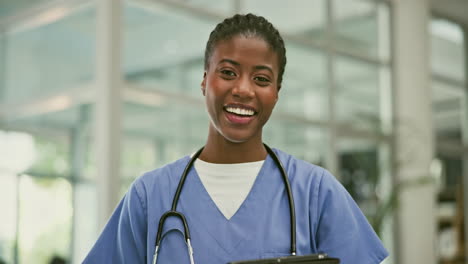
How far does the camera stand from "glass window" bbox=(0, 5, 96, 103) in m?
4.13

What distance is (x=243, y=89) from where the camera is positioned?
1045mm

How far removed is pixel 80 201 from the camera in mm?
4062

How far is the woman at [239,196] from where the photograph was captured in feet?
3.49

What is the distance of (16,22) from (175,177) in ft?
11.8

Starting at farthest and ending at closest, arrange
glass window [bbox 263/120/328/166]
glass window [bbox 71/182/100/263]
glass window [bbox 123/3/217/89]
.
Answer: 1. glass window [bbox 263/120/328/166]
2. glass window [bbox 123/3/217/89]
3. glass window [bbox 71/182/100/263]

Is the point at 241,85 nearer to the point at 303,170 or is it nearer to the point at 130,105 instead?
the point at 303,170

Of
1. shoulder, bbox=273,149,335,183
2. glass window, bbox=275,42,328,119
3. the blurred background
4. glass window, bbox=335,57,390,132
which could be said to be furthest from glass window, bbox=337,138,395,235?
shoulder, bbox=273,149,335,183

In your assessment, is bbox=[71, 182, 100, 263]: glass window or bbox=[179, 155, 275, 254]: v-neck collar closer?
bbox=[179, 155, 275, 254]: v-neck collar

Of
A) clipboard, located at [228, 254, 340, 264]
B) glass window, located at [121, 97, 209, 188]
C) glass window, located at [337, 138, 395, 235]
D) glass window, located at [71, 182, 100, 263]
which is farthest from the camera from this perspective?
glass window, located at [337, 138, 395, 235]

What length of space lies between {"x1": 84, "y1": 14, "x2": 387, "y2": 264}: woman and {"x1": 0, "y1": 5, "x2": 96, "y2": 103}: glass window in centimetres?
305

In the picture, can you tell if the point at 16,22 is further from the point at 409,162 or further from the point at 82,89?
the point at 409,162

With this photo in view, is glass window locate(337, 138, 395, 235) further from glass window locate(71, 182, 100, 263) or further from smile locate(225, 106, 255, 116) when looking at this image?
A: smile locate(225, 106, 255, 116)

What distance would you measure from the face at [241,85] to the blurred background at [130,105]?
9.67 ft

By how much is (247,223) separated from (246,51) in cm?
28
